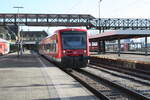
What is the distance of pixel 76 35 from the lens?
74.4 feet

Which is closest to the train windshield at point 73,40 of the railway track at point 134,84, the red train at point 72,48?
the red train at point 72,48

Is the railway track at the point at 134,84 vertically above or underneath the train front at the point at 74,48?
underneath

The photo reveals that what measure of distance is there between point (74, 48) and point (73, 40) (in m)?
0.69

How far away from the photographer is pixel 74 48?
2217cm

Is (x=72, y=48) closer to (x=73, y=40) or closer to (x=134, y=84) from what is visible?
(x=73, y=40)

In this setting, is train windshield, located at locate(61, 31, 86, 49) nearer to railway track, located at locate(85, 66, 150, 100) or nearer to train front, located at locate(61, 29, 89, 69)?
train front, located at locate(61, 29, 89, 69)

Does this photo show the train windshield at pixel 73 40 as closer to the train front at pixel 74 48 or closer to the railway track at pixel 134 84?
the train front at pixel 74 48

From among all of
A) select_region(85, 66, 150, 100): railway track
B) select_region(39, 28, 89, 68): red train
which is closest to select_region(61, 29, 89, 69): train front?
select_region(39, 28, 89, 68): red train

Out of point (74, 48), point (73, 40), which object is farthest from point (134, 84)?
point (73, 40)

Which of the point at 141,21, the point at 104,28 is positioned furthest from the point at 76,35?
the point at 141,21

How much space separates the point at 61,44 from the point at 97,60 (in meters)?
12.6

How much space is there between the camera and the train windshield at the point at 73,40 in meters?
22.3

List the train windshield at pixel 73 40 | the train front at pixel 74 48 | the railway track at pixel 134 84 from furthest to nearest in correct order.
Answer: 1. the train windshield at pixel 73 40
2. the train front at pixel 74 48
3. the railway track at pixel 134 84

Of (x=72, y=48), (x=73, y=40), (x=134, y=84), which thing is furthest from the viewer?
(x=73, y=40)
